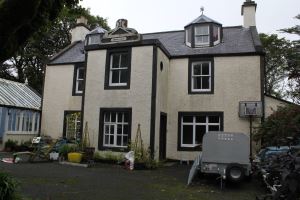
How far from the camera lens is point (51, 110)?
24469 mm

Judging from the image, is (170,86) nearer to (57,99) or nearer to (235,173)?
(57,99)

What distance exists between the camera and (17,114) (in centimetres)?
2447

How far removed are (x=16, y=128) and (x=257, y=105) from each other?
16308 millimetres

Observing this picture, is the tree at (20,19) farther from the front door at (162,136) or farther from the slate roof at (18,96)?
the slate roof at (18,96)

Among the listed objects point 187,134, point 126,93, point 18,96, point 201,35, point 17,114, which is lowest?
point 187,134

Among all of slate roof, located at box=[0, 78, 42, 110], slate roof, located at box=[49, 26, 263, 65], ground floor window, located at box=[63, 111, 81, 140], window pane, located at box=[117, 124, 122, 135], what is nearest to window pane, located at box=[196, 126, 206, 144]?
slate roof, located at box=[49, 26, 263, 65]

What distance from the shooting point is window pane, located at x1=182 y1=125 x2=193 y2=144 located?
19703mm

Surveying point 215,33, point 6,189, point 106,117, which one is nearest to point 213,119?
point 215,33

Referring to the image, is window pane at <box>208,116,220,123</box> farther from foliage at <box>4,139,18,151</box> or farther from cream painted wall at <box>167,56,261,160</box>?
foliage at <box>4,139,18,151</box>

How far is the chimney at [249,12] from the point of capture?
909 inches

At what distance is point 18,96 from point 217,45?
50.9 ft

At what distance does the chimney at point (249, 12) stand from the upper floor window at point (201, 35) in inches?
143

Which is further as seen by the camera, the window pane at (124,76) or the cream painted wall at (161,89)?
the window pane at (124,76)

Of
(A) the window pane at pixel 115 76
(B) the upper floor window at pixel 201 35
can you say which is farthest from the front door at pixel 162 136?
(B) the upper floor window at pixel 201 35
